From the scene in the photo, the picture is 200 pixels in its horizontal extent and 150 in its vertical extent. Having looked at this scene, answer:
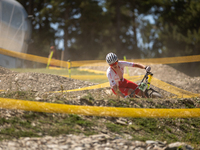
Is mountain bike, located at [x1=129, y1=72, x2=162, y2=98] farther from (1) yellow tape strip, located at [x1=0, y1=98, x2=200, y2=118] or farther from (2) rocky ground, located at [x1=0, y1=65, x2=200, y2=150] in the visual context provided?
(1) yellow tape strip, located at [x1=0, y1=98, x2=200, y2=118]

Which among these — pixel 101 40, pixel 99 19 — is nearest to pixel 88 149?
pixel 99 19

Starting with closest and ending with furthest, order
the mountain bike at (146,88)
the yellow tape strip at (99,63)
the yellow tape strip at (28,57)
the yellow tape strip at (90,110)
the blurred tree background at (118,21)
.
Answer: the yellow tape strip at (90,110) → the mountain bike at (146,88) → the yellow tape strip at (99,63) → the yellow tape strip at (28,57) → the blurred tree background at (118,21)

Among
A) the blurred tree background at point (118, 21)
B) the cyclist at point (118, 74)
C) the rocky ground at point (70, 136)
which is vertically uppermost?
the blurred tree background at point (118, 21)

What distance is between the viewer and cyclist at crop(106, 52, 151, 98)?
18.7 feet

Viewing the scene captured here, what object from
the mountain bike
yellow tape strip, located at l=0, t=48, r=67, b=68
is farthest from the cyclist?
yellow tape strip, located at l=0, t=48, r=67, b=68

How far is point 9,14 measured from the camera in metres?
14.5

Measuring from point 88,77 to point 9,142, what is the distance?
8.27 m

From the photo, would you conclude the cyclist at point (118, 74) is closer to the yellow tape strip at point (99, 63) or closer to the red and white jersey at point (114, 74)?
the red and white jersey at point (114, 74)

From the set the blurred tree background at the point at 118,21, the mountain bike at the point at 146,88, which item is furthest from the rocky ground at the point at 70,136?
the blurred tree background at the point at 118,21

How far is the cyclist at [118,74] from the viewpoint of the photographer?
5707 millimetres

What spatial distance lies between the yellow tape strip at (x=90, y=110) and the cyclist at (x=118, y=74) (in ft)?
4.53

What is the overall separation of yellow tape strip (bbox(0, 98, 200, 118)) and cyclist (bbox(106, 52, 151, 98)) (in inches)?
54.3

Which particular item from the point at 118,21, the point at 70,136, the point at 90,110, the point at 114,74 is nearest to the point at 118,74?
the point at 114,74

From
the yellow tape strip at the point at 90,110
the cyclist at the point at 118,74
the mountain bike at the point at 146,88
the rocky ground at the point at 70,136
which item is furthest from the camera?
the mountain bike at the point at 146,88
